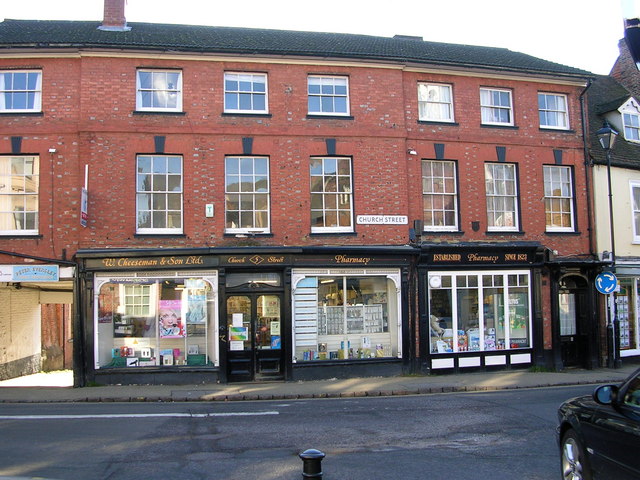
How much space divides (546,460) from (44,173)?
1381 cm

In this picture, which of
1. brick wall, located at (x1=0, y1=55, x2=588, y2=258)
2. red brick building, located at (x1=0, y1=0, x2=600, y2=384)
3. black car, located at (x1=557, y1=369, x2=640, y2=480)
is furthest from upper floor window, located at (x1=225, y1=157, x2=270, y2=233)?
black car, located at (x1=557, y1=369, x2=640, y2=480)

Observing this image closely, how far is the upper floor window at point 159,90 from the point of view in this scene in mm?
16047

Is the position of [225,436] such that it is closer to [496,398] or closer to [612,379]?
[496,398]

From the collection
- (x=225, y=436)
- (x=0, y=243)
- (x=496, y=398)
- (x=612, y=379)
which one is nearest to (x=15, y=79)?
(x=0, y=243)

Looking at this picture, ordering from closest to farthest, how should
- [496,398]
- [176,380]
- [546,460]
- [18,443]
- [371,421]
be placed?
[546,460] < [18,443] < [371,421] < [496,398] < [176,380]

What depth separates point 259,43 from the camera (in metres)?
17.4

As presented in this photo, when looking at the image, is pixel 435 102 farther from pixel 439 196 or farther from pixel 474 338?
pixel 474 338

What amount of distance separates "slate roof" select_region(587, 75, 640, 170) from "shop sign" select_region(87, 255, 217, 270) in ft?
42.1

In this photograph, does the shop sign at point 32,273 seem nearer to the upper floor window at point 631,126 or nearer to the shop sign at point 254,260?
the shop sign at point 254,260

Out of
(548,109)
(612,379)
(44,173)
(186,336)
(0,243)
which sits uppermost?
(548,109)

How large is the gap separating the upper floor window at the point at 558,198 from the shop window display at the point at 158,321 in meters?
10.7

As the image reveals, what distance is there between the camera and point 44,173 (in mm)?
15500

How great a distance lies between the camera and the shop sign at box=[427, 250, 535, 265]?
16.8 metres

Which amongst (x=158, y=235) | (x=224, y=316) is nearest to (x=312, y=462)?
(x=224, y=316)
